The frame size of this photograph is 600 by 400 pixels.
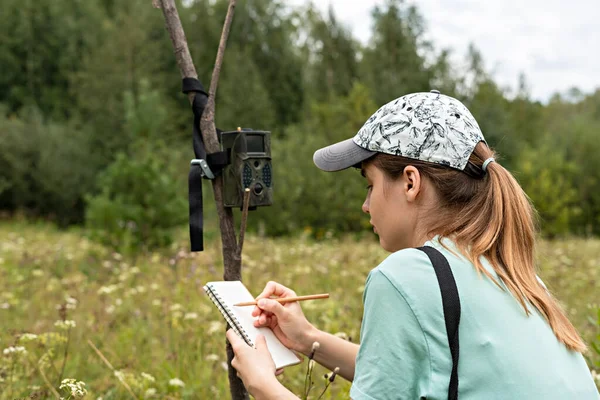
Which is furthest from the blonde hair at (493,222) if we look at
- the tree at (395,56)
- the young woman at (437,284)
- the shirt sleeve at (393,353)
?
the tree at (395,56)

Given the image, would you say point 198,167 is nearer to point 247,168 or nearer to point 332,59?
point 247,168

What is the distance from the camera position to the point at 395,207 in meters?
1.55

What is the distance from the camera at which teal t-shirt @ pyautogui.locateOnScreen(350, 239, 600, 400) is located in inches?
49.7

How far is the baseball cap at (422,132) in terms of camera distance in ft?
4.95

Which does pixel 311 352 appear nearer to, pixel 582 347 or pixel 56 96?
pixel 582 347

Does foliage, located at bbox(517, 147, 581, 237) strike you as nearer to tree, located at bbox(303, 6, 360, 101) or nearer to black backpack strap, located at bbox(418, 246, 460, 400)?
tree, located at bbox(303, 6, 360, 101)

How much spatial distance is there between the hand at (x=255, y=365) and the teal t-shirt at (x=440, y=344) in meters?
0.31

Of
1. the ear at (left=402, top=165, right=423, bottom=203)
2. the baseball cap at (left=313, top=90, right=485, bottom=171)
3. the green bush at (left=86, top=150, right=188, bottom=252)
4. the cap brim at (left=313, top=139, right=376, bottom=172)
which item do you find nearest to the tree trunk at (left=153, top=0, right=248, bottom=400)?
the cap brim at (left=313, top=139, right=376, bottom=172)

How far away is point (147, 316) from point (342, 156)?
3.05 m


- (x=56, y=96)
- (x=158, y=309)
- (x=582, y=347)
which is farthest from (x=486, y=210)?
(x=56, y=96)

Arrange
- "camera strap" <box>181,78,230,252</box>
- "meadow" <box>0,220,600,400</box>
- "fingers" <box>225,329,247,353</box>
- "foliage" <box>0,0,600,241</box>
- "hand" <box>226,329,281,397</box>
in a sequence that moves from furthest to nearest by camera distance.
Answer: "foliage" <box>0,0,600,241</box>, "meadow" <box>0,220,600,400</box>, "camera strap" <box>181,78,230,252</box>, "fingers" <box>225,329,247,353</box>, "hand" <box>226,329,281,397</box>

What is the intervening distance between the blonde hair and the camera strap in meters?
0.62

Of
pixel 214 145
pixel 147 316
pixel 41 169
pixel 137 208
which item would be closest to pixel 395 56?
pixel 41 169

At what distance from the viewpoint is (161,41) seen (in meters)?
27.1
